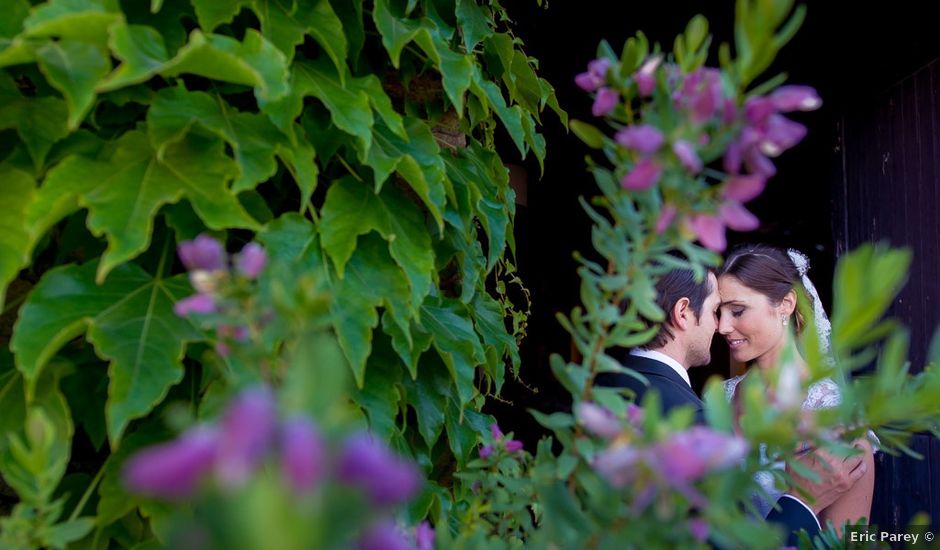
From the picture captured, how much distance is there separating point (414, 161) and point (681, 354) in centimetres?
151

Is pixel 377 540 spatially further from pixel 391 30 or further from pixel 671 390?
pixel 671 390

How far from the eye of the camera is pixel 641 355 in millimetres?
2160

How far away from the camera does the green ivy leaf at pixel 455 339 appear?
3.14 feet

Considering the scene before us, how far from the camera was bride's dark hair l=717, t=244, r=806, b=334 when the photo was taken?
8.34 ft

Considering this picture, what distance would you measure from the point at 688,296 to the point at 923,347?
36.5 inches

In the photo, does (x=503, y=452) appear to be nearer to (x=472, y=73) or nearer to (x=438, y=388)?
(x=438, y=388)

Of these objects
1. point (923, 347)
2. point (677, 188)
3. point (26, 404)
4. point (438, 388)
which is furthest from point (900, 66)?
point (26, 404)

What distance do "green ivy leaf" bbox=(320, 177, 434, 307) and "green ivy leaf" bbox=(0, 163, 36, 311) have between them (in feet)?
0.89

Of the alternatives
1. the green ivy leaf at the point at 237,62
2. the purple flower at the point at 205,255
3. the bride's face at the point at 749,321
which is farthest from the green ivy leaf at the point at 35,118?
the bride's face at the point at 749,321

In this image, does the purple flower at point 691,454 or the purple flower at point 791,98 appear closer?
the purple flower at point 691,454

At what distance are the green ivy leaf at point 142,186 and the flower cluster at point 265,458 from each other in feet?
1.54

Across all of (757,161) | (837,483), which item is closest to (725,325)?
(837,483)

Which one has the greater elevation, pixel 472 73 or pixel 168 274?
pixel 472 73

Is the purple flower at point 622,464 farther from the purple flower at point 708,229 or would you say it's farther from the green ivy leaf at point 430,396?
the green ivy leaf at point 430,396
